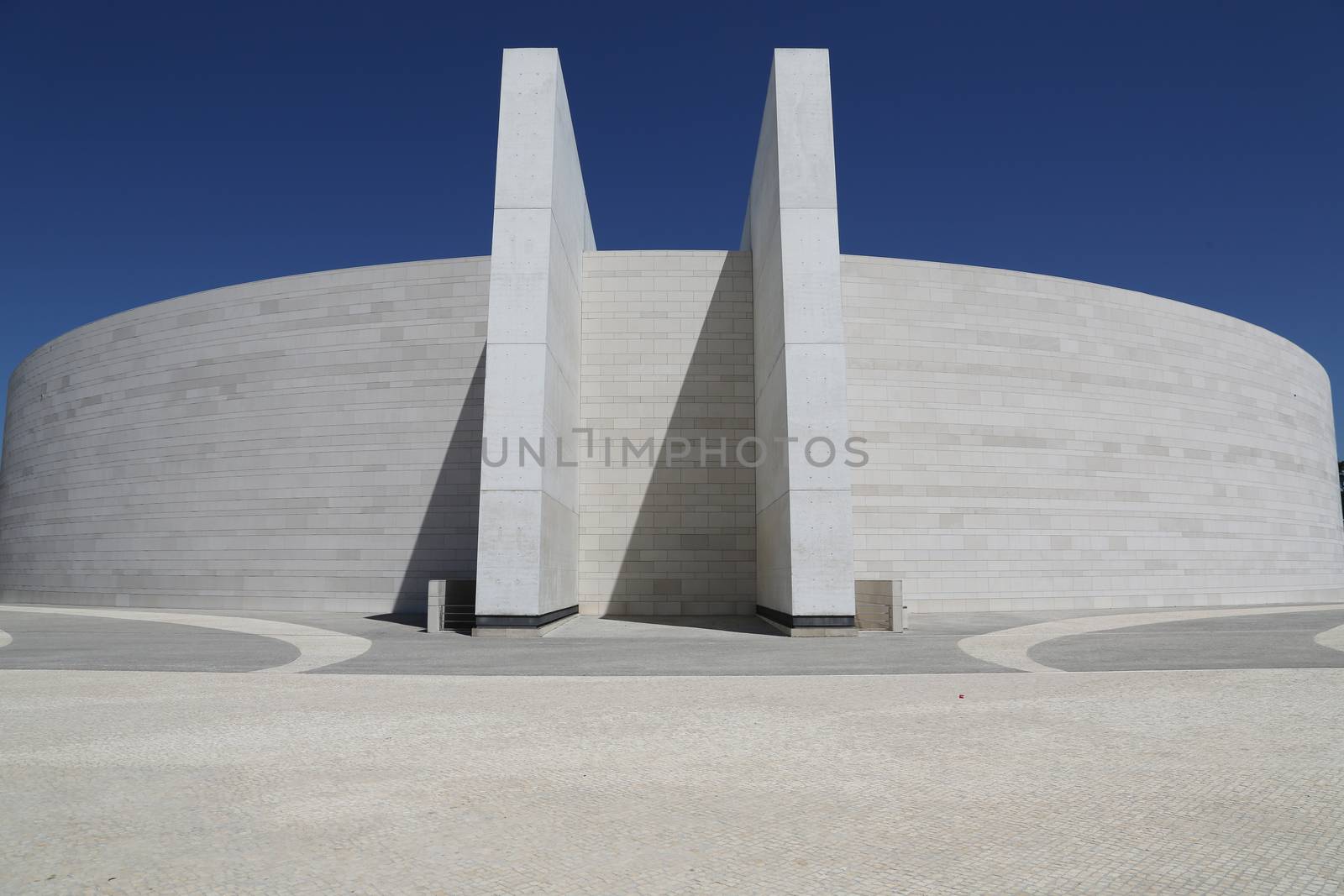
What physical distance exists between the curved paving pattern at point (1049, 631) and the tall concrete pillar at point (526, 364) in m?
7.20

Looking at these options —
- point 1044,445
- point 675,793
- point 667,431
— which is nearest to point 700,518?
point 667,431

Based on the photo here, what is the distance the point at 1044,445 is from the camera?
2150 centimetres

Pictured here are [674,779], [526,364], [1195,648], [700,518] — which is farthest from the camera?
[700,518]

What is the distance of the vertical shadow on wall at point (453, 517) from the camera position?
20.6m

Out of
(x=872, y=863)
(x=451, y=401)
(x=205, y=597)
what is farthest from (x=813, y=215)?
(x=205, y=597)

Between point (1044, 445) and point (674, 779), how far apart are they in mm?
19407

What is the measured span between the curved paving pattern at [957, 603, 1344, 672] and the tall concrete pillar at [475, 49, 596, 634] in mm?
7195

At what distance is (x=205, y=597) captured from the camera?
22172 mm

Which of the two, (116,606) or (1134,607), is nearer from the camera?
(1134,607)

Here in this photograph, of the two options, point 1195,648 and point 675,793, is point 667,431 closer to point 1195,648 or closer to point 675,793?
point 1195,648

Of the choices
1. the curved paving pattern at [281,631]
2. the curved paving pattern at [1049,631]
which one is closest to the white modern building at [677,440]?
the curved paving pattern at [281,631]

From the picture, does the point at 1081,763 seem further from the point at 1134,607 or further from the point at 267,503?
the point at 267,503

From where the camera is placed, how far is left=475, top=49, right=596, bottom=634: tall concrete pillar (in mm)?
14148

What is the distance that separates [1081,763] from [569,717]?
3.62m
